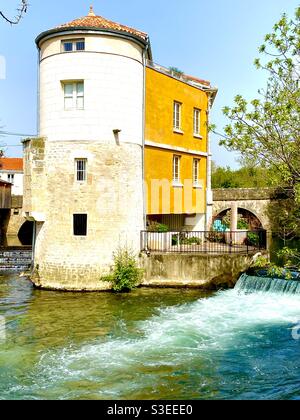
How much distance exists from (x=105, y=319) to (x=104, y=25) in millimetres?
12285

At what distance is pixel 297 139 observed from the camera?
7.96 meters

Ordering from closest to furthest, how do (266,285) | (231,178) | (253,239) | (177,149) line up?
(266,285), (177,149), (253,239), (231,178)

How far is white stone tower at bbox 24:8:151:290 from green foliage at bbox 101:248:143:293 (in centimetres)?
32

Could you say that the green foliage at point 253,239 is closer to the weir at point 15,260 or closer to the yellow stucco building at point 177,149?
the yellow stucco building at point 177,149

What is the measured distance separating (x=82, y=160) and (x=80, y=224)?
2.75 metres

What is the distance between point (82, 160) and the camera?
17.9 metres

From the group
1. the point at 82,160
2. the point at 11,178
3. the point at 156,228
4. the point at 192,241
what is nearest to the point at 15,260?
the point at 156,228

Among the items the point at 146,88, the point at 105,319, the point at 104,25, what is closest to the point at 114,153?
the point at 146,88

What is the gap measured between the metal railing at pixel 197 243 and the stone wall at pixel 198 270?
23.9 inches

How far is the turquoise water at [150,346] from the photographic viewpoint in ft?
29.2

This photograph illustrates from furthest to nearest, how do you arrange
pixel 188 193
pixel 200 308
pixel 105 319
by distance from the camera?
pixel 188 193 → pixel 200 308 → pixel 105 319

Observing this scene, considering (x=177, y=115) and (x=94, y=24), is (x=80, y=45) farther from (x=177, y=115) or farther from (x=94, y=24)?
(x=177, y=115)
